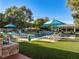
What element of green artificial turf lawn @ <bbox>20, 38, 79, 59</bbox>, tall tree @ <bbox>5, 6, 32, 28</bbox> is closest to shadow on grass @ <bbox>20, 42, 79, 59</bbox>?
green artificial turf lawn @ <bbox>20, 38, 79, 59</bbox>

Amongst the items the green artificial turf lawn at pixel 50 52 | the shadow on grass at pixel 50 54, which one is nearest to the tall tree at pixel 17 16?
the green artificial turf lawn at pixel 50 52

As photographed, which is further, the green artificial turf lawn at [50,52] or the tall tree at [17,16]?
the tall tree at [17,16]

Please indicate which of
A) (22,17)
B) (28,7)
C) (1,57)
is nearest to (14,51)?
(1,57)

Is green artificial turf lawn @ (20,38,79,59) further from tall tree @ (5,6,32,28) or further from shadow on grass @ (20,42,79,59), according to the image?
tall tree @ (5,6,32,28)

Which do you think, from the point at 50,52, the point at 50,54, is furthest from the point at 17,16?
the point at 50,54

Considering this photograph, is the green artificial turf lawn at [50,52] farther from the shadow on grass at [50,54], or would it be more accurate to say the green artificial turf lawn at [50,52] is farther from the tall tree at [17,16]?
the tall tree at [17,16]

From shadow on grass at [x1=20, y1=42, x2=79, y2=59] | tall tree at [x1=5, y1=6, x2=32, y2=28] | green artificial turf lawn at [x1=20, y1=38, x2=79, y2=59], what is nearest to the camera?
shadow on grass at [x1=20, y1=42, x2=79, y2=59]

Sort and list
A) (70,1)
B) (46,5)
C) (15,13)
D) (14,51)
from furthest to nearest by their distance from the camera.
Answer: (46,5) → (15,13) → (70,1) → (14,51)

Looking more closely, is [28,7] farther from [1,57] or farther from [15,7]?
[1,57]

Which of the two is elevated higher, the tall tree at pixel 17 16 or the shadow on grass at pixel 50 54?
the tall tree at pixel 17 16

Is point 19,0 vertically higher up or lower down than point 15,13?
higher up

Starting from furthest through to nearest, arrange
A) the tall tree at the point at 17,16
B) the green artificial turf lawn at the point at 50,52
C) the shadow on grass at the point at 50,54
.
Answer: the tall tree at the point at 17,16
the green artificial turf lawn at the point at 50,52
the shadow on grass at the point at 50,54

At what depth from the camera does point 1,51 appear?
6.02 meters

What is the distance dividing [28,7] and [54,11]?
6876mm
